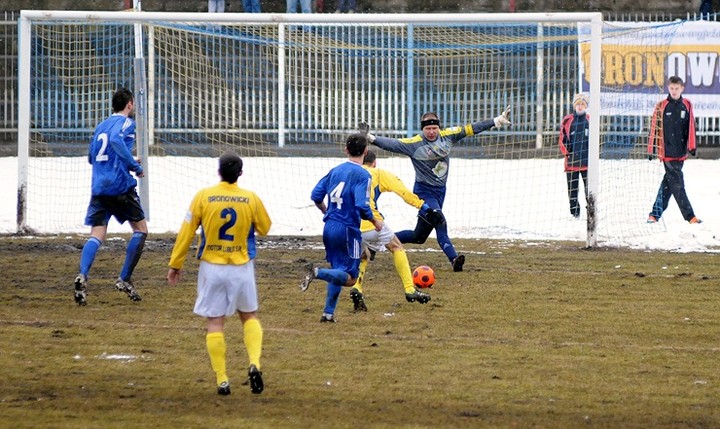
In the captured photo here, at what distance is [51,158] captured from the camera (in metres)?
21.3

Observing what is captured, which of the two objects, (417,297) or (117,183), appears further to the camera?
(117,183)

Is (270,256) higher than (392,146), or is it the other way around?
(392,146)

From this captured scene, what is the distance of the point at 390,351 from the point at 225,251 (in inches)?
74.1

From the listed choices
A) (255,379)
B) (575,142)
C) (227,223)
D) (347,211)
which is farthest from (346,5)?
(255,379)

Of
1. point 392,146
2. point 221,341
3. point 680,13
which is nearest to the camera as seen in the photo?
point 221,341

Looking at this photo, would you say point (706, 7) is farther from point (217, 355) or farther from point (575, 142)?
point (217, 355)

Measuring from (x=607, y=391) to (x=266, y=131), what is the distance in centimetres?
1373

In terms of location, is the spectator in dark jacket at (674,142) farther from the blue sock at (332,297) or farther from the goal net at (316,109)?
the blue sock at (332,297)

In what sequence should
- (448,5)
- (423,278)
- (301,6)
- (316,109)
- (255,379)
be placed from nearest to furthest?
1. (255,379)
2. (423,278)
3. (316,109)
4. (301,6)
5. (448,5)

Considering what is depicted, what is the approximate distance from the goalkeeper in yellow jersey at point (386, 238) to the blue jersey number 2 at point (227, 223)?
10.0ft

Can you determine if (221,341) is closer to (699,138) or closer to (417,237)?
(417,237)

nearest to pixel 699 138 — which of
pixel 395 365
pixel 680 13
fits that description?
pixel 680 13

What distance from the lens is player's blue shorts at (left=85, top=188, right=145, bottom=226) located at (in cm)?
1192

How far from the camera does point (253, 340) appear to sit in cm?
809
